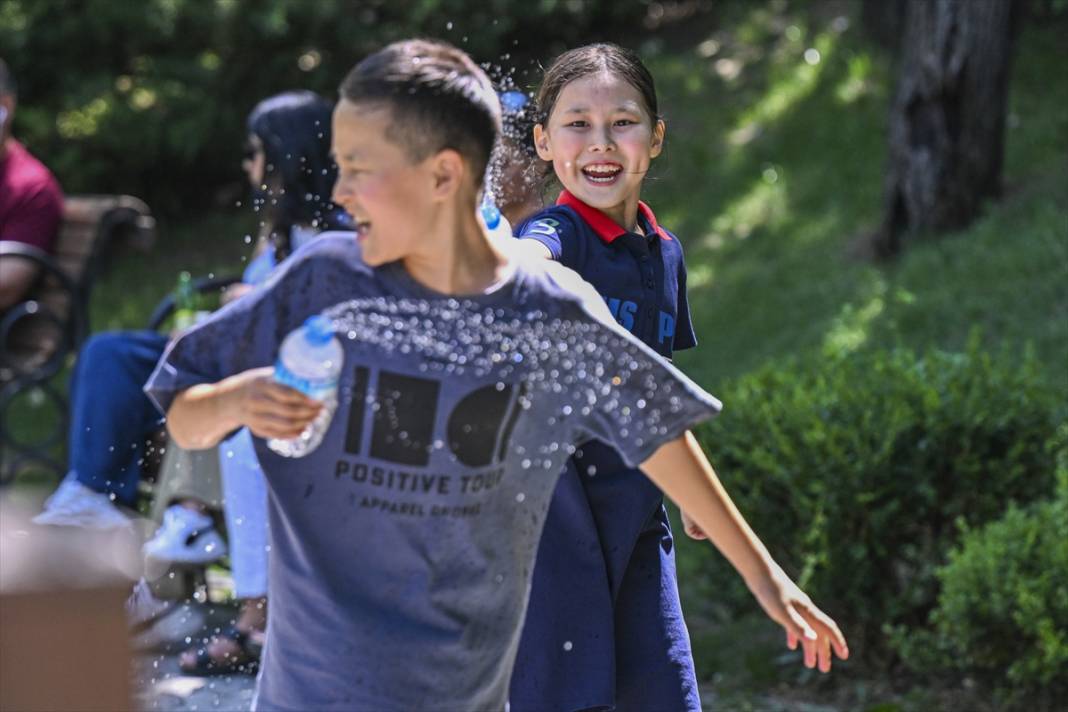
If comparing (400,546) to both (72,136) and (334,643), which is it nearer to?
(334,643)

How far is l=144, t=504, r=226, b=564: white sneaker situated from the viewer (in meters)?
5.24

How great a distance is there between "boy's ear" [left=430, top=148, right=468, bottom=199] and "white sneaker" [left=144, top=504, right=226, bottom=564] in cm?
322

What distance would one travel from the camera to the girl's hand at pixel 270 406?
2.07 metres

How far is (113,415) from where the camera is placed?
17.4 ft

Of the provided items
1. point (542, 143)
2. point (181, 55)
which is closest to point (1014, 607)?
point (542, 143)

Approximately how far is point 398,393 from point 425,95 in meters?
0.40

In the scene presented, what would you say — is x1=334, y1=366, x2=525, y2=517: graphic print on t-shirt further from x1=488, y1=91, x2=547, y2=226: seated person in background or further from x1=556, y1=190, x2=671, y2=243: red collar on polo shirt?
x1=488, y1=91, x2=547, y2=226: seated person in background

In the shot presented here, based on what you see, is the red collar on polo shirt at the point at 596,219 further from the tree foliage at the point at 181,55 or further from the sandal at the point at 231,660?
the tree foliage at the point at 181,55

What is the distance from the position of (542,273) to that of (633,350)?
0.17 m

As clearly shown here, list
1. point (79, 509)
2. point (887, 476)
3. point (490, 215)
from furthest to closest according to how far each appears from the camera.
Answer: point (79, 509) → point (887, 476) → point (490, 215)

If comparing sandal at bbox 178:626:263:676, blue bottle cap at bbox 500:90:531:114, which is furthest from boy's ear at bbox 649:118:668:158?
sandal at bbox 178:626:263:676

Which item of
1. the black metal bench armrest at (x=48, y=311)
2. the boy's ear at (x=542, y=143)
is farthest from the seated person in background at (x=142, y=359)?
the boy's ear at (x=542, y=143)

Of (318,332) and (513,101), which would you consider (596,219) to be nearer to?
(513,101)

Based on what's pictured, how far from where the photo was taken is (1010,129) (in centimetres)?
888
